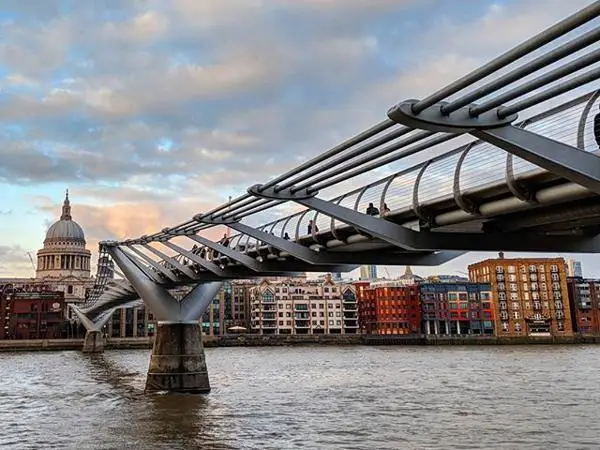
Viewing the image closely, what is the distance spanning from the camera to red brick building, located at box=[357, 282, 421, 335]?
369 ft

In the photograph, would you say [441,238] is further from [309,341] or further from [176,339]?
[309,341]

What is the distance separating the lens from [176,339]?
29625 mm

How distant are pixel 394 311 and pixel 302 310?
666 inches

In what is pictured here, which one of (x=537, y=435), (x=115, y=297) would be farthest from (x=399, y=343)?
(x=537, y=435)

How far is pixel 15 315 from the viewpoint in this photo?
10300 centimetres

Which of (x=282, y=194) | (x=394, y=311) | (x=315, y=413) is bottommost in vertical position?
(x=315, y=413)

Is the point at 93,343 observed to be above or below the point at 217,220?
below

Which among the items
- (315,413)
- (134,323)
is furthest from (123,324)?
(315,413)

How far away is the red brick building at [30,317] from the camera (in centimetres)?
10244

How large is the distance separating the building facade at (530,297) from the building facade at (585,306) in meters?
2.40

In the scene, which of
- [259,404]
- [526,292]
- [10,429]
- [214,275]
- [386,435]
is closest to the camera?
[386,435]

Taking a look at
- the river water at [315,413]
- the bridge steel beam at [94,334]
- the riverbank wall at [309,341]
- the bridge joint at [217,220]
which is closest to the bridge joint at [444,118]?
the river water at [315,413]

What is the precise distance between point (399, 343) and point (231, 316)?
35109 millimetres

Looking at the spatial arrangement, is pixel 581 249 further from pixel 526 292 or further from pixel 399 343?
pixel 526 292
